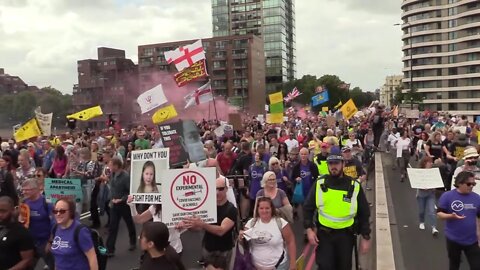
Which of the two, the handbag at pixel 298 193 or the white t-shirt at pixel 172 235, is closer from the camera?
the white t-shirt at pixel 172 235

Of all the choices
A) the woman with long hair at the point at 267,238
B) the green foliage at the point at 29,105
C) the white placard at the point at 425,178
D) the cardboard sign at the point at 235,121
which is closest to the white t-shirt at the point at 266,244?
the woman with long hair at the point at 267,238

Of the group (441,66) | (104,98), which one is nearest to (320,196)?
(104,98)

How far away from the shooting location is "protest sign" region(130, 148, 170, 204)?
237 inches

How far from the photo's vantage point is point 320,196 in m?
5.24

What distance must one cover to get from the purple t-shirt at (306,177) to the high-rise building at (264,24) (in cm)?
10752

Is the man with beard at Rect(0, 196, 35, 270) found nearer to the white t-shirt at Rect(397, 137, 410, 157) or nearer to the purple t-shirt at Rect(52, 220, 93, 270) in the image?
the purple t-shirt at Rect(52, 220, 93, 270)

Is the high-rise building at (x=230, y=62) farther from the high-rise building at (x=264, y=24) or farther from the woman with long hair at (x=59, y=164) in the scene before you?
the woman with long hair at (x=59, y=164)

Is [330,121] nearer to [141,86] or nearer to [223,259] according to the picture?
[223,259]

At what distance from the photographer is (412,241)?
343 inches

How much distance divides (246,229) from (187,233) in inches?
190

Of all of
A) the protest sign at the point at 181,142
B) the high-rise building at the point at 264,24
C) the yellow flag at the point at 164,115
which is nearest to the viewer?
the protest sign at the point at 181,142

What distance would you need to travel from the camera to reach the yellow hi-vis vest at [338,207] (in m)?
5.13

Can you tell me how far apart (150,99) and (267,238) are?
13044 mm

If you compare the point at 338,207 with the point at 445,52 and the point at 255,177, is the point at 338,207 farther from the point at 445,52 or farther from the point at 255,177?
the point at 445,52
